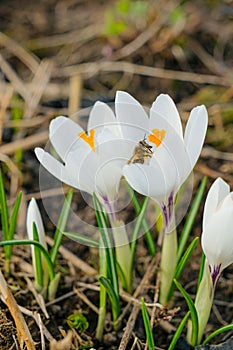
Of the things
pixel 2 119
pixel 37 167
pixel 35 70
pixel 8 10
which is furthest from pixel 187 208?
pixel 8 10

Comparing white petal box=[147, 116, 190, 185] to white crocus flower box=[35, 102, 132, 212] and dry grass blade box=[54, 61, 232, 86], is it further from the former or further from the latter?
dry grass blade box=[54, 61, 232, 86]

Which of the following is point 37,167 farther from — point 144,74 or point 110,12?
point 110,12

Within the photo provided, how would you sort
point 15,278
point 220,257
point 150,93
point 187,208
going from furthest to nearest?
point 150,93 → point 187,208 → point 15,278 → point 220,257

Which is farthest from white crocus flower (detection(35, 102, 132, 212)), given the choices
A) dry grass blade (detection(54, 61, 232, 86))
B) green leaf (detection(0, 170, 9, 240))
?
dry grass blade (detection(54, 61, 232, 86))

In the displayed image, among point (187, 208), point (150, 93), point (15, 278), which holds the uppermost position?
point (150, 93)

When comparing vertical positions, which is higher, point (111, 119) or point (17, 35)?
point (17, 35)

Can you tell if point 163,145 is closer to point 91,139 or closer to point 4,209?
point 91,139

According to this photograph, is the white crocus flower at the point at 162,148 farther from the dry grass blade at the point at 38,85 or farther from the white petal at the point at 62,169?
the dry grass blade at the point at 38,85
